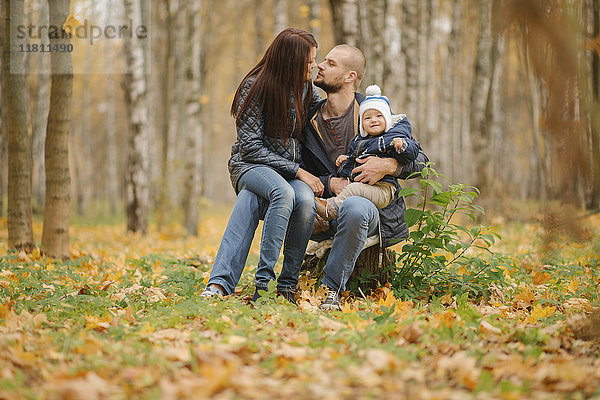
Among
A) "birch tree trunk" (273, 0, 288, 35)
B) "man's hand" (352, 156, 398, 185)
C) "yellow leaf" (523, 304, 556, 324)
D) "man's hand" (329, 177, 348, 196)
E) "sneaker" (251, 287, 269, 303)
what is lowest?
"yellow leaf" (523, 304, 556, 324)

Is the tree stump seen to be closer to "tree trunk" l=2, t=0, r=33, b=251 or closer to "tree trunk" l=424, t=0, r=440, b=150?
"tree trunk" l=2, t=0, r=33, b=251

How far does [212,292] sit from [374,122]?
162 centimetres

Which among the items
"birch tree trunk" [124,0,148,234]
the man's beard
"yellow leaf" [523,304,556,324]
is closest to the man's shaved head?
the man's beard

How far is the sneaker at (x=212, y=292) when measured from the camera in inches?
135

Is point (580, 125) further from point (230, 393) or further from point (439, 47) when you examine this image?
point (439, 47)

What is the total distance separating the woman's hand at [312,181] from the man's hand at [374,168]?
334 millimetres

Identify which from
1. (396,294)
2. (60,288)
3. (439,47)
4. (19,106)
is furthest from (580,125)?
(439,47)

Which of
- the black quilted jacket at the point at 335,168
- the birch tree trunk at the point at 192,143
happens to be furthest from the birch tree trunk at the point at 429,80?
the black quilted jacket at the point at 335,168

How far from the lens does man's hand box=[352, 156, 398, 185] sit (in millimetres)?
3492

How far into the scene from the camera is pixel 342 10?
23.4 feet

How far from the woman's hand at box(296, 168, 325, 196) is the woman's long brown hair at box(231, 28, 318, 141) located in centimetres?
28

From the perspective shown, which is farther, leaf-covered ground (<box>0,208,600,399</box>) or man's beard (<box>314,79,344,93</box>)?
man's beard (<box>314,79,344,93</box>)

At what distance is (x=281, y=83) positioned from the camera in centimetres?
368

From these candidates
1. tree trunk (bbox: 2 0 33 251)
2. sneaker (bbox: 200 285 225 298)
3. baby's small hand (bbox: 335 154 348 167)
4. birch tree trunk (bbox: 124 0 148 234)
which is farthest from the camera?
birch tree trunk (bbox: 124 0 148 234)
